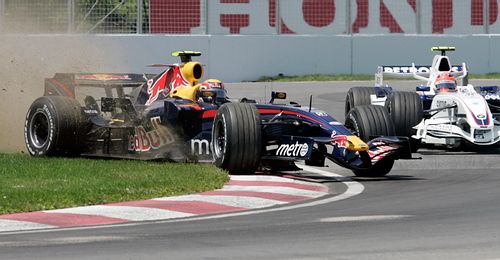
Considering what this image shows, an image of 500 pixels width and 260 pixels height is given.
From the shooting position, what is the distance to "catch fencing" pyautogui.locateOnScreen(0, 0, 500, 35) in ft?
104

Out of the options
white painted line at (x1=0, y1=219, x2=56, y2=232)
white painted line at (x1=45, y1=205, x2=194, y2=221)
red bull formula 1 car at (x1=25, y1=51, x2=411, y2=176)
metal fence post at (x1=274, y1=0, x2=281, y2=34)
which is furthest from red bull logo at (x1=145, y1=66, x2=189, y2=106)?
metal fence post at (x1=274, y1=0, x2=281, y2=34)

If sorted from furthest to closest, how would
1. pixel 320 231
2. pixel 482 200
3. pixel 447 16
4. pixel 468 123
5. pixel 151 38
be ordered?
pixel 447 16, pixel 151 38, pixel 468 123, pixel 482 200, pixel 320 231

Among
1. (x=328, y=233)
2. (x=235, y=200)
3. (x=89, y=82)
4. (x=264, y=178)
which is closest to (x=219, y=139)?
(x=264, y=178)

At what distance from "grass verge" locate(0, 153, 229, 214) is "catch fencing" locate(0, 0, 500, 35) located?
50.1ft

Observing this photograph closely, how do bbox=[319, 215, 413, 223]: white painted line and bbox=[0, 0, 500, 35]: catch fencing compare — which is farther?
bbox=[0, 0, 500, 35]: catch fencing

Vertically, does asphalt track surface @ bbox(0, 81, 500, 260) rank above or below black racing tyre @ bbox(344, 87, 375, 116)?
below

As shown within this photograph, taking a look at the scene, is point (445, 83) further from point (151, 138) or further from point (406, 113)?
point (151, 138)

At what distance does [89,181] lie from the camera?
13734 millimetres

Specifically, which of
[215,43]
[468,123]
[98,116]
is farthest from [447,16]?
Result: [98,116]

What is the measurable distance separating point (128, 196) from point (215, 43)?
764 inches

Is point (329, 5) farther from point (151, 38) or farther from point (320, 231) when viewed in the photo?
point (320, 231)

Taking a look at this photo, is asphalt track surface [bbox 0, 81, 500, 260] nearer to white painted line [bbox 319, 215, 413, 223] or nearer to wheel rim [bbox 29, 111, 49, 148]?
white painted line [bbox 319, 215, 413, 223]

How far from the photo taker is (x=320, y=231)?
1005 centimetres

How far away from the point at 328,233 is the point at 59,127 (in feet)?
25.2
